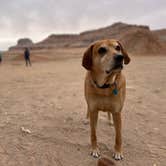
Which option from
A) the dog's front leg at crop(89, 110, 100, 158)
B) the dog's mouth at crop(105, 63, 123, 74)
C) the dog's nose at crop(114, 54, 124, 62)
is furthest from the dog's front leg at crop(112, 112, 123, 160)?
the dog's nose at crop(114, 54, 124, 62)

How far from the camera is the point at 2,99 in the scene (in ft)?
19.5

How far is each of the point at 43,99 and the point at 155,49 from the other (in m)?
26.4

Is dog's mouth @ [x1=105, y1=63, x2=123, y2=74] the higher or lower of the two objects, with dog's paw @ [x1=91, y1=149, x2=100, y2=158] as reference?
higher

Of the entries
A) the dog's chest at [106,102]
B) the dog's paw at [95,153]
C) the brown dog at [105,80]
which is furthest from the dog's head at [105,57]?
the dog's paw at [95,153]

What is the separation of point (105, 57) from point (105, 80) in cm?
30

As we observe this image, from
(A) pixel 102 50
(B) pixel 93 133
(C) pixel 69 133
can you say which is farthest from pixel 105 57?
(C) pixel 69 133

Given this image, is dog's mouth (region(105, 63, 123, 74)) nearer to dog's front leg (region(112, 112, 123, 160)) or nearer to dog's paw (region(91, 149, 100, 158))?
dog's front leg (region(112, 112, 123, 160))

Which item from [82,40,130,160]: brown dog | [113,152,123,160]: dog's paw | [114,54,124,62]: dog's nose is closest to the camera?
[114,54,124,62]: dog's nose

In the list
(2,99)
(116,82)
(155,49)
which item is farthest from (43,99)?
(155,49)

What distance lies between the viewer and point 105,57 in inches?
97.7

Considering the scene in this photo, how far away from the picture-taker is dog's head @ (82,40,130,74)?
2393 mm

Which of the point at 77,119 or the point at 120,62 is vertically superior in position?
the point at 120,62

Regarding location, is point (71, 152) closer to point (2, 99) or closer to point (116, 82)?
point (116, 82)

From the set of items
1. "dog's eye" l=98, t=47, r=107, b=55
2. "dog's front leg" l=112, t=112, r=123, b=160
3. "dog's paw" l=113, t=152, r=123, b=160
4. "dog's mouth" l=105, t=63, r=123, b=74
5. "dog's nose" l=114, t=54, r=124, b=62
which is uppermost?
"dog's eye" l=98, t=47, r=107, b=55
